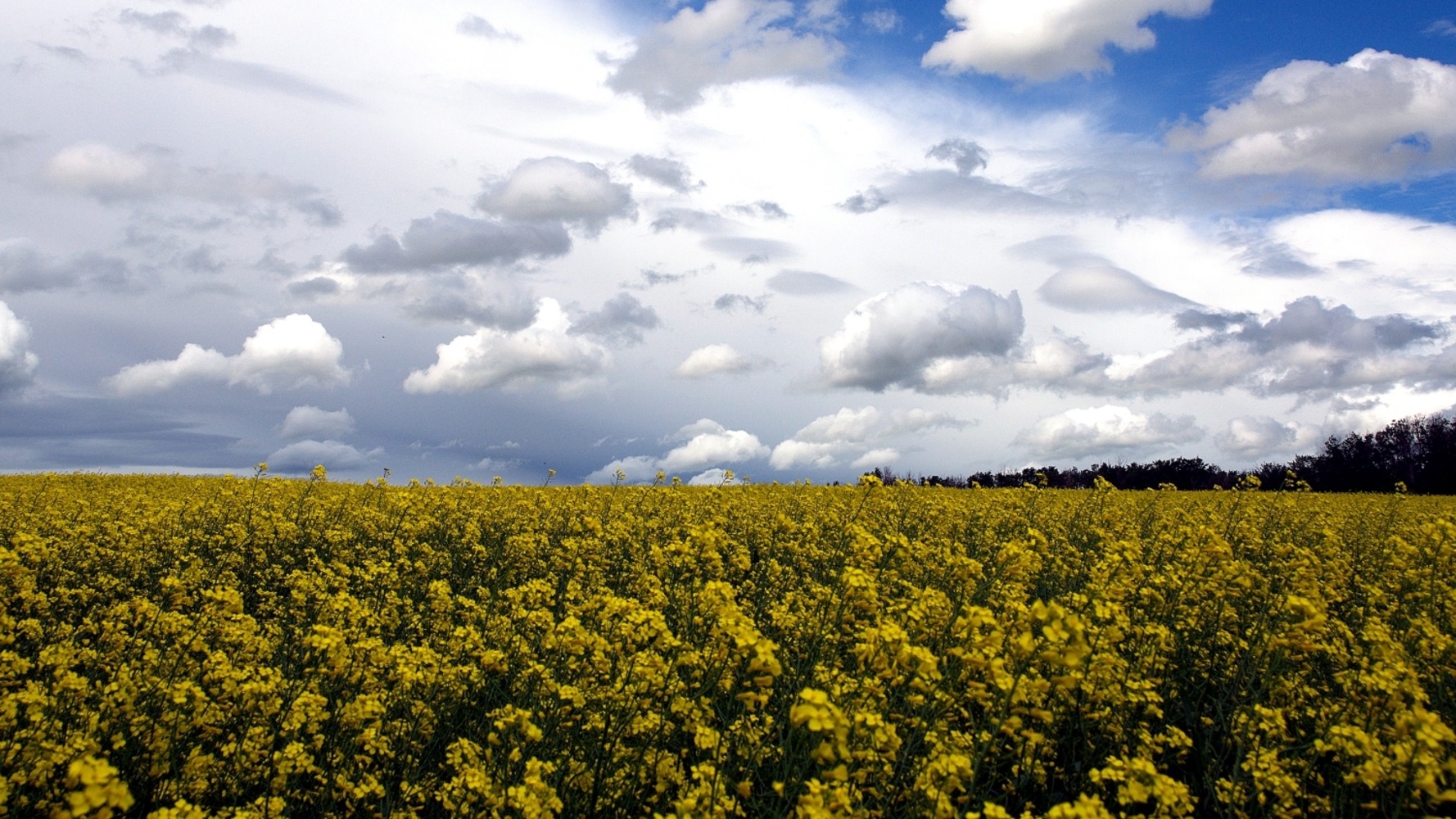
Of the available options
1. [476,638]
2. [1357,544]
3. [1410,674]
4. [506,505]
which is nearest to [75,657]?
[476,638]

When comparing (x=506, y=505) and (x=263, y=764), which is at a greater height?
(x=506, y=505)

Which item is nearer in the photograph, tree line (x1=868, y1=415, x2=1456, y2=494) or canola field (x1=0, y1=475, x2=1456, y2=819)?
canola field (x1=0, y1=475, x2=1456, y2=819)

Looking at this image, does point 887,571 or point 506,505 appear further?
point 506,505

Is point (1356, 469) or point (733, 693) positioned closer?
point (733, 693)

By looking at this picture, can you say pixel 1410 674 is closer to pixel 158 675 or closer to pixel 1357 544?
pixel 158 675

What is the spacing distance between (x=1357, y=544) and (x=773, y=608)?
12048mm

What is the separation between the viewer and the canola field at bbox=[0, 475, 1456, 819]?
4.08 metres

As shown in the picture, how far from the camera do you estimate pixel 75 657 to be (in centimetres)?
615

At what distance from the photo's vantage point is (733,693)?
5758 millimetres

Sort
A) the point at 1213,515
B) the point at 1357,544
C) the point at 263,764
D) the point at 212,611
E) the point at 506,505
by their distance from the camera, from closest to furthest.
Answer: the point at 263,764 → the point at 212,611 → the point at 1213,515 → the point at 1357,544 → the point at 506,505

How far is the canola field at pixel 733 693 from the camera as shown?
4082 mm

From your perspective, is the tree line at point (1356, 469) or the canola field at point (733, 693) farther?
the tree line at point (1356, 469)

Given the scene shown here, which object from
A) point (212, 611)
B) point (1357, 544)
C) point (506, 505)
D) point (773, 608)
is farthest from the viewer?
point (506, 505)

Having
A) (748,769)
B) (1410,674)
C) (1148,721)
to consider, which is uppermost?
(1410,674)
